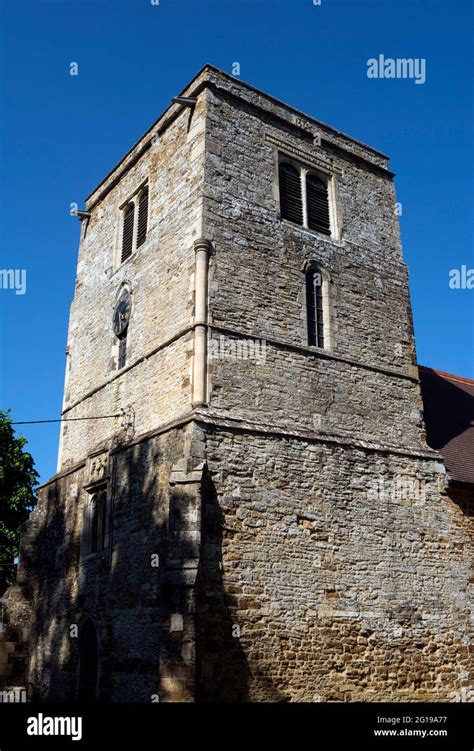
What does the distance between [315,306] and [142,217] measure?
197 inches

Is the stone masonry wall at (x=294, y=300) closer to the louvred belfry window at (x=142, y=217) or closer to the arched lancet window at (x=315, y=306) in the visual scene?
the arched lancet window at (x=315, y=306)

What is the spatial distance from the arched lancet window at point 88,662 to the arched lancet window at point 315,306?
7347mm

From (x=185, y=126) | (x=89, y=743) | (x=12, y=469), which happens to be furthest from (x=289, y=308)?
(x=12, y=469)

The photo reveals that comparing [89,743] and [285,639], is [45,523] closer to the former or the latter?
[285,639]

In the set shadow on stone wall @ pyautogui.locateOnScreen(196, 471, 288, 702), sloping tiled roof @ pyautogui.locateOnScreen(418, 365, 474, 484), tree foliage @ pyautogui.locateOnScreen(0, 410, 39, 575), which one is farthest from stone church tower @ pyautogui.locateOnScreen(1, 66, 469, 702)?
tree foliage @ pyautogui.locateOnScreen(0, 410, 39, 575)

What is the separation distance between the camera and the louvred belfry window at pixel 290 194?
52.4ft

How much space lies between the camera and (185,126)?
16.0m

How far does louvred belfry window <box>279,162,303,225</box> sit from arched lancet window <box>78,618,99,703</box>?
9701 mm

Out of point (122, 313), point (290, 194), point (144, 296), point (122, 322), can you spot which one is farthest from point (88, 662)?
point (290, 194)

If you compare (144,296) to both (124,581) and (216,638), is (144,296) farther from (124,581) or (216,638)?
Answer: (216,638)

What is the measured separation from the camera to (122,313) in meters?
16.5

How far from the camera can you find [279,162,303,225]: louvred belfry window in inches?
629

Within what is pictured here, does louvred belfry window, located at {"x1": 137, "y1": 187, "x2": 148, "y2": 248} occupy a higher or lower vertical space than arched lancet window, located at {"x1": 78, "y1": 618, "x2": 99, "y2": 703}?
higher

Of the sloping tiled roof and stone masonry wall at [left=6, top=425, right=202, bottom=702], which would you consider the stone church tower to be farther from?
the sloping tiled roof
